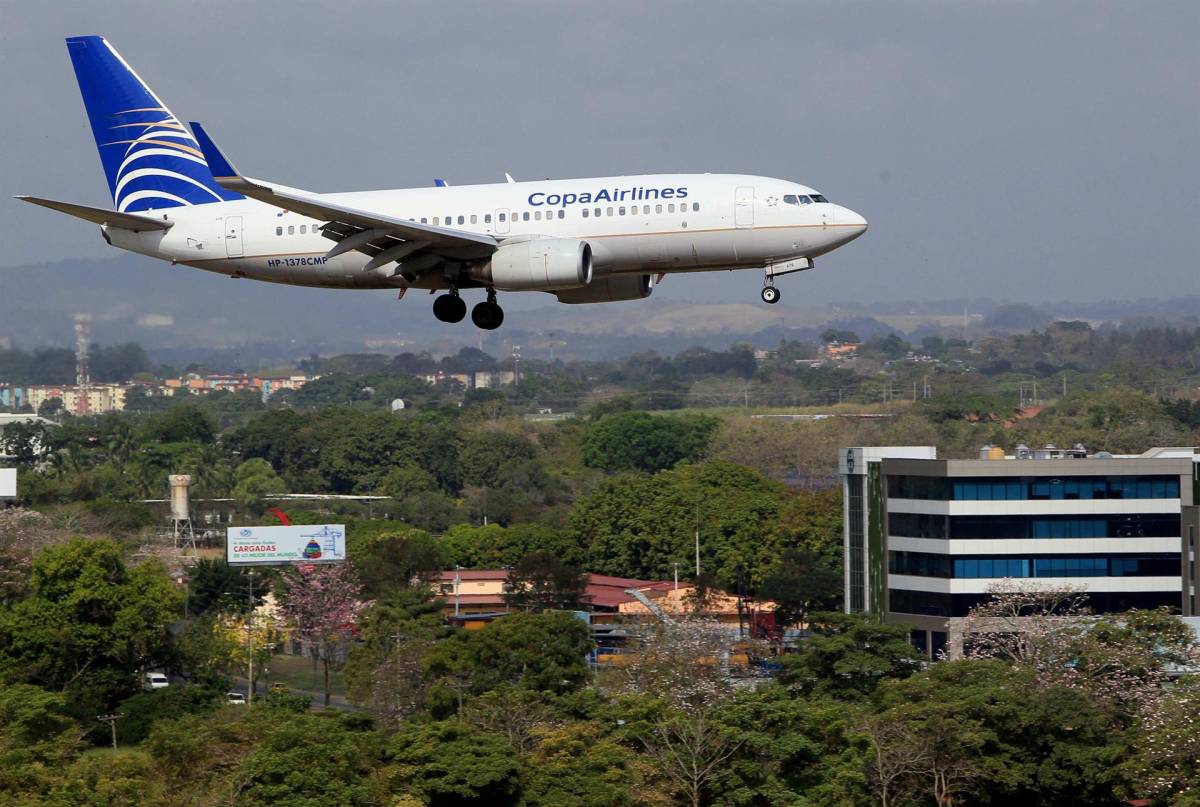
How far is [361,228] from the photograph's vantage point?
163 feet

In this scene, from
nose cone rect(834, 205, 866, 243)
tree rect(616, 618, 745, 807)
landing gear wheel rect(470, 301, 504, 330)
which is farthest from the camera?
tree rect(616, 618, 745, 807)

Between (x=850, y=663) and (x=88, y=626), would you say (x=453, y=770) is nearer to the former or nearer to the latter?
(x=850, y=663)

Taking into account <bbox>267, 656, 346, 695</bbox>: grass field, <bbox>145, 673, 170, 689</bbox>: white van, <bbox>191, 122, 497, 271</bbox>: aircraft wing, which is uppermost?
<bbox>191, 122, 497, 271</bbox>: aircraft wing

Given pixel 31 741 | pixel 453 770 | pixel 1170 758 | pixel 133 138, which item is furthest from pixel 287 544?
pixel 1170 758

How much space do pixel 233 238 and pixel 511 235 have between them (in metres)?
8.47

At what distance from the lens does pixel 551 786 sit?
186ft

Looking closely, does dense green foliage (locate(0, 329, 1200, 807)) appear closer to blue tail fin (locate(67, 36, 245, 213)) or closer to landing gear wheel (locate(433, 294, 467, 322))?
landing gear wheel (locate(433, 294, 467, 322))

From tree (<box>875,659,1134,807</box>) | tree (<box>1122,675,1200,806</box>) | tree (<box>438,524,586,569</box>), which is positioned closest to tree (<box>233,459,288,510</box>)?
tree (<box>438,524,586,569</box>)

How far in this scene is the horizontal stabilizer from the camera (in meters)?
48.6

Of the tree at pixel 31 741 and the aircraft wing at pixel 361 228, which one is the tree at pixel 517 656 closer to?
the tree at pixel 31 741

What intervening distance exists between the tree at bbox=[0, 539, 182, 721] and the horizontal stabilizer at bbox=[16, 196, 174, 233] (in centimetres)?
3133

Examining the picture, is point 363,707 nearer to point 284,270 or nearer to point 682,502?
point 284,270

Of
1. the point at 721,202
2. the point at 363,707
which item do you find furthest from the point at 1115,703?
the point at 363,707

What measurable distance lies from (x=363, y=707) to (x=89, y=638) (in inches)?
503
